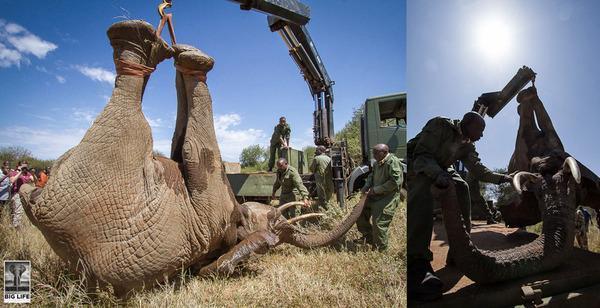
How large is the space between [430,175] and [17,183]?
6.98 ft

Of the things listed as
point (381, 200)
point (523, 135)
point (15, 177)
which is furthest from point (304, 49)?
point (15, 177)

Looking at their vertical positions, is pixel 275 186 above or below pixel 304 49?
below

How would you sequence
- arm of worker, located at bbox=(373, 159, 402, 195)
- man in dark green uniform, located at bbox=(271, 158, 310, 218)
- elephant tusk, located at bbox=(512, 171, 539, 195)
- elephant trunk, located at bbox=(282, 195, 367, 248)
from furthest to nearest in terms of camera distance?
man in dark green uniform, located at bbox=(271, 158, 310, 218), elephant trunk, located at bbox=(282, 195, 367, 248), arm of worker, located at bbox=(373, 159, 402, 195), elephant tusk, located at bbox=(512, 171, 539, 195)

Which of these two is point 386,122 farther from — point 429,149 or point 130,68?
point 130,68

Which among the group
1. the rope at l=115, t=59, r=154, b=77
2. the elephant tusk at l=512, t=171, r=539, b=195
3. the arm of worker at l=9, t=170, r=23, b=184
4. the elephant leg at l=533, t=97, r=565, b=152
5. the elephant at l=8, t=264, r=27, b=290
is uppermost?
the rope at l=115, t=59, r=154, b=77

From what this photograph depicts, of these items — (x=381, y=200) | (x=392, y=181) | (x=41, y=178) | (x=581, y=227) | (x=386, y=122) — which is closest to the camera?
(x=41, y=178)

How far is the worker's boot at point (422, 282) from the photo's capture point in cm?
147

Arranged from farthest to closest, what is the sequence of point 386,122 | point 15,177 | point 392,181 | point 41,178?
point 392,181
point 386,122
point 15,177
point 41,178

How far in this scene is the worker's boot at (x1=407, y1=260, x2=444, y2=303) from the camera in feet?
4.81

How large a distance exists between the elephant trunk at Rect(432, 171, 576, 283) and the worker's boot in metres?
0.14

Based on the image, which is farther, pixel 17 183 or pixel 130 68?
pixel 17 183

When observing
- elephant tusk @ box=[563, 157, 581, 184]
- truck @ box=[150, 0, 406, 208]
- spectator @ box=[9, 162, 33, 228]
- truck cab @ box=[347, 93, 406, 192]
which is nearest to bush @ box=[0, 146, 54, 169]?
spectator @ box=[9, 162, 33, 228]

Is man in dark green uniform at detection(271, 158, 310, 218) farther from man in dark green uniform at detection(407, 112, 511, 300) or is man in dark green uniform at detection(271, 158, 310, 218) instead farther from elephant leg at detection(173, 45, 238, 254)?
man in dark green uniform at detection(407, 112, 511, 300)

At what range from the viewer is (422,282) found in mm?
1469
